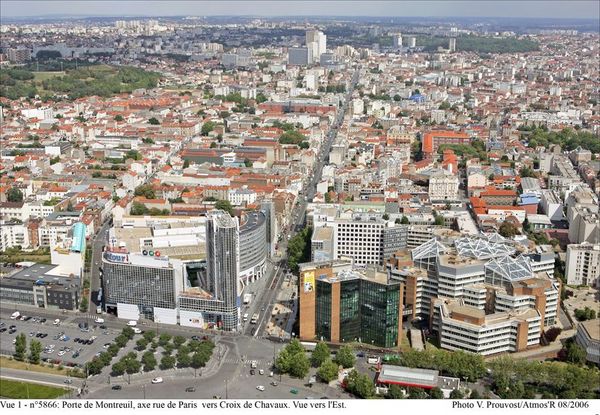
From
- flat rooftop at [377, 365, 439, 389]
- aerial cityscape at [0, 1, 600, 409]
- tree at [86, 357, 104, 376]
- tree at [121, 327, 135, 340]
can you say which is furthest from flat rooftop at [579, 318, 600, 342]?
tree at [86, 357, 104, 376]

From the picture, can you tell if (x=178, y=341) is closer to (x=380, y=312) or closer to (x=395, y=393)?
(x=380, y=312)

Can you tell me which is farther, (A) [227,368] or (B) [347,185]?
(B) [347,185]

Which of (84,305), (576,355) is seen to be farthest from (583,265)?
(84,305)

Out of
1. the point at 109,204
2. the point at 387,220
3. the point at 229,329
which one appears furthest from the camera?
the point at 109,204

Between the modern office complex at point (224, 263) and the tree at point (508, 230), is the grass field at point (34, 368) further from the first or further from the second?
the tree at point (508, 230)

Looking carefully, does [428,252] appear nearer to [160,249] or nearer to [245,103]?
[160,249]

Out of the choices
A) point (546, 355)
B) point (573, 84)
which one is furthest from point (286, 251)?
point (573, 84)

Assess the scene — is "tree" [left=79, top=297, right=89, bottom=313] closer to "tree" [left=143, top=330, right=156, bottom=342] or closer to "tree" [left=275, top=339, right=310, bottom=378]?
"tree" [left=143, top=330, right=156, bottom=342]
